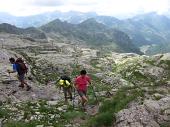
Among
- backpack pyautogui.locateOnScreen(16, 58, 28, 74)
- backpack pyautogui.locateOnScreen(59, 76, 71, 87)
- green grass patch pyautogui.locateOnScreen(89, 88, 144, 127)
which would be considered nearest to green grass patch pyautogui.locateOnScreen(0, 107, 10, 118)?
backpack pyautogui.locateOnScreen(59, 76, 71, 87)

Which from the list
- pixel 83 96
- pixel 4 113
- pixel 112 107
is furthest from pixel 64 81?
pixel 112 107

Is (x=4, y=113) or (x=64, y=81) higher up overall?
(x=64, y=81)

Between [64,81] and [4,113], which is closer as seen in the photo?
[4,113]

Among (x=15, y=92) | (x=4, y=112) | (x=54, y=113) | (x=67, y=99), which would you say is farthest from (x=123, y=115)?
(x=15, y=92)

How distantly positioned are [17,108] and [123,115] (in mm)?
9929

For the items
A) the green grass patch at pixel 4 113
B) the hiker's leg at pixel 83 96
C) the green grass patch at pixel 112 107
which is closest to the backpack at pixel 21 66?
the green grass patch at pixel 4 113

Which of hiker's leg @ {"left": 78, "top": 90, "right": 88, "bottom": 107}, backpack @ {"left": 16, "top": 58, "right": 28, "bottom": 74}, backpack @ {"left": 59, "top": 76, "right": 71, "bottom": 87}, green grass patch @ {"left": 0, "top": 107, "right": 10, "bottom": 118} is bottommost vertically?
green grass patch @ {"left": 0, "top": 107, "right": 10, "bottom": 118}

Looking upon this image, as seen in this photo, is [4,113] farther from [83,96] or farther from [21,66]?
[21,66]

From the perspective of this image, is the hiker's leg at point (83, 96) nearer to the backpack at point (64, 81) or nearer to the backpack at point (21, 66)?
the backpack at point (64, 81)

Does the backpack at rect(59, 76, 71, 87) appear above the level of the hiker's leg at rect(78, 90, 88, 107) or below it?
above

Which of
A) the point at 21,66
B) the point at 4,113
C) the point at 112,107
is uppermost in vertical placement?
the point at 21,66

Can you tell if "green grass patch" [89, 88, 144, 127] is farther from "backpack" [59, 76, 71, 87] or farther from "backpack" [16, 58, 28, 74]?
"backpack" [16, 58, 28, 74]

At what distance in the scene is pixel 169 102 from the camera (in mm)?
22047

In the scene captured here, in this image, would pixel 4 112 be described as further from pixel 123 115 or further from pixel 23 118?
pixel 123 115
